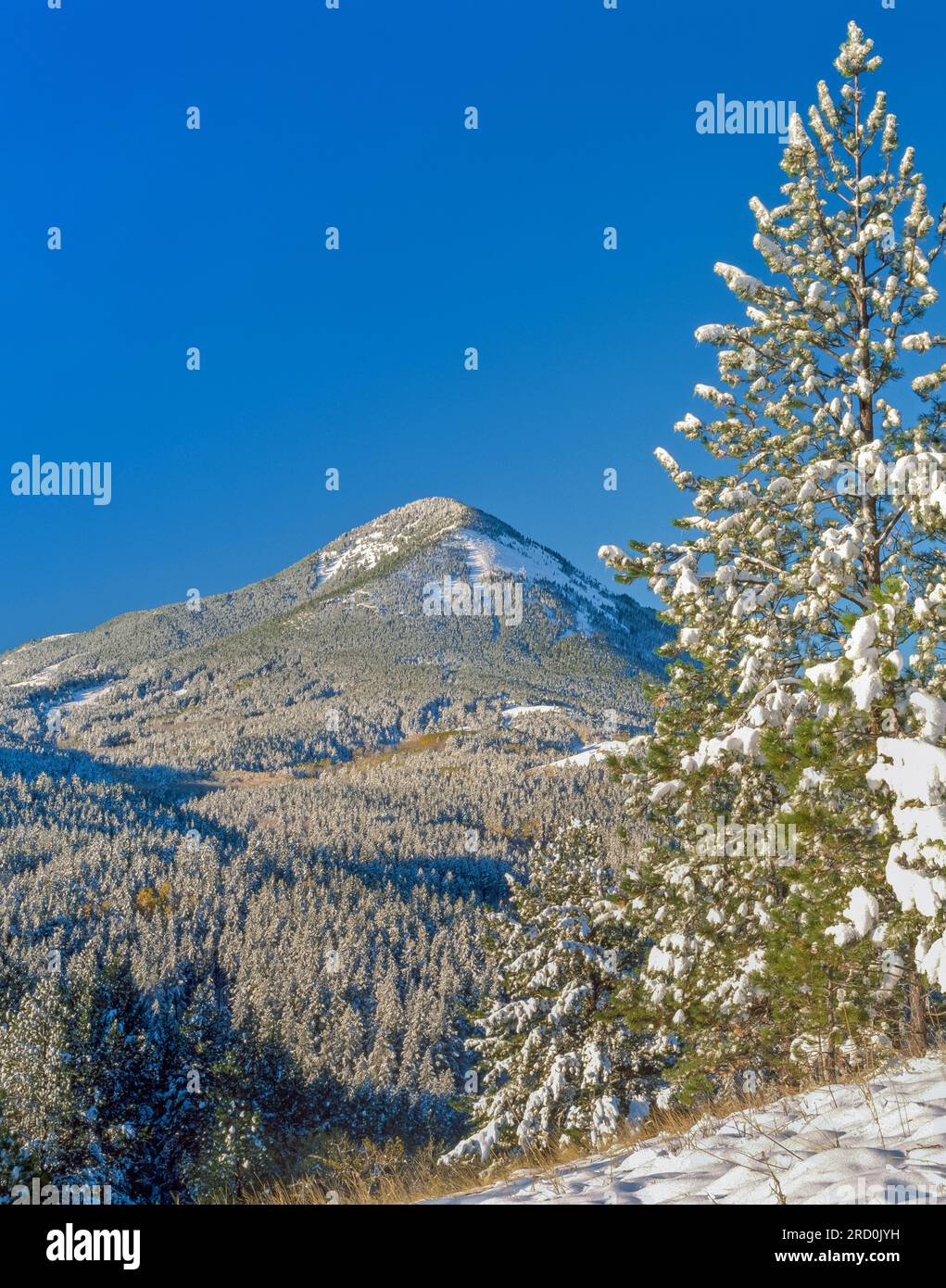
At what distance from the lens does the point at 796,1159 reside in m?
5.67

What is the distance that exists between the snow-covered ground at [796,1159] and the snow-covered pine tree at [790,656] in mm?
1353

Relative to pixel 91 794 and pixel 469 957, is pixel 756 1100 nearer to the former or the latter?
pixel 469 957

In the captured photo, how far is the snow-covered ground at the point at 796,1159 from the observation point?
4.98m

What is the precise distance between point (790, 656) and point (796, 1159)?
20.0 feet

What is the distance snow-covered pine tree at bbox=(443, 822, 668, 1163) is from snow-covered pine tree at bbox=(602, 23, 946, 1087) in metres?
6.09

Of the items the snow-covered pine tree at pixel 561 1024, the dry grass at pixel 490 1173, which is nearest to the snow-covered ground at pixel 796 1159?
the dry grass at pixel 490 1173

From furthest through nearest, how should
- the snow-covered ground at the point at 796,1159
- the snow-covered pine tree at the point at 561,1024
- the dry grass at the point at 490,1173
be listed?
the snow-covered pine tree at the point at 561,1024 → the dry grass at the point at 490,1173 → the snow-covered ground at the point at 796,1159

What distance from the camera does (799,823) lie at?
812 centimetres

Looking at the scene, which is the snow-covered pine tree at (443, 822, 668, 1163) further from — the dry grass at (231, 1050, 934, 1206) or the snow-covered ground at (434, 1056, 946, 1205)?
the snow-covered ground at (434, 1056, 946, 1205)

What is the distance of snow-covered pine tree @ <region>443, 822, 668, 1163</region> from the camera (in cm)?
1841

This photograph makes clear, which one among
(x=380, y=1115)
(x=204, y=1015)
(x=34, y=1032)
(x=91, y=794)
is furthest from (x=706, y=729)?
(x=91, y=794)

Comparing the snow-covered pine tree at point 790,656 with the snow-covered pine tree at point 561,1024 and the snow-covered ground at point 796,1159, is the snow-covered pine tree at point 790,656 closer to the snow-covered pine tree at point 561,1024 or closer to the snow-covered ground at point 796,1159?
the snow-covered ground at point 796,1159

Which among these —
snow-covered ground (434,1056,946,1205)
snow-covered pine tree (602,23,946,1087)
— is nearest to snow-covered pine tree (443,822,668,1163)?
snow-covered pine tree (602,23,946,1087)

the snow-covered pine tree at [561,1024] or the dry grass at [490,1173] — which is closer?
the dry grass at [490,1173]
